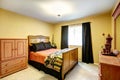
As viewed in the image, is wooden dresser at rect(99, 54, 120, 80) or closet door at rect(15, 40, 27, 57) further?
closet door at rect(15, 40, 27, 57)

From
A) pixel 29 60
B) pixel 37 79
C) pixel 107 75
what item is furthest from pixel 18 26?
pixel 107 75

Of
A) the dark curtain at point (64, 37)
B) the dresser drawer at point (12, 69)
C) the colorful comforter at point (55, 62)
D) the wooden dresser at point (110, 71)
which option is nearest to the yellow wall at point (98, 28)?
the dark curtain at point (64, 37)

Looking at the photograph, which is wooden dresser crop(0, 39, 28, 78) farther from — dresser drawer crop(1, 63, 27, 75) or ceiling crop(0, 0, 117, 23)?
ceiling crop(0, 0, 117, 23)

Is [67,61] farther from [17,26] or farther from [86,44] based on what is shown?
[17,26]

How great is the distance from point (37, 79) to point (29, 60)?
5.18ft

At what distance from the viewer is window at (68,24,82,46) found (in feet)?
15.3

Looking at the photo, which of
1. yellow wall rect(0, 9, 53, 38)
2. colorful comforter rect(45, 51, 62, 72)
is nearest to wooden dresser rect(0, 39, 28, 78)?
yellow wall rect(0, 9, 53, 38)

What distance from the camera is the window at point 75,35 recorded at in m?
4.67

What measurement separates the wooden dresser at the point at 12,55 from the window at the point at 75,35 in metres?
2.68

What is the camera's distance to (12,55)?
291 centimetres

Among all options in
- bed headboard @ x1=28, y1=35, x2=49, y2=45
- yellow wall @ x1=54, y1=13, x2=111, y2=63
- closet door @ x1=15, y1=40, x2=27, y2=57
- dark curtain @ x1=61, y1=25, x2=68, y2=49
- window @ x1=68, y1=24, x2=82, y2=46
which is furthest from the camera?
dark curtain @ x1=61, y1=25, x2=68, y2=49

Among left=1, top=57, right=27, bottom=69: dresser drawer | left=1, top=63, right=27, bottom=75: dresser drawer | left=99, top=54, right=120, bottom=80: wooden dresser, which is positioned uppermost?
left=99, top=54, right=120, bottom=80: wooden dresser

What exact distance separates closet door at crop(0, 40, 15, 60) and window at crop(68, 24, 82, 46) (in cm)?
316

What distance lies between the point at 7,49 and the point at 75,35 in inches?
136
